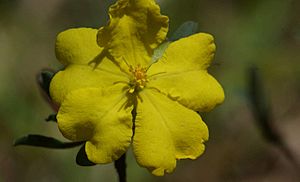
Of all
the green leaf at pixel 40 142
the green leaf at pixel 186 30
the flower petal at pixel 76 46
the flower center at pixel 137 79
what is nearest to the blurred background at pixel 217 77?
the green leaf at pixel 40 142

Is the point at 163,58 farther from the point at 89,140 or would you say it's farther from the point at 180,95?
the point at 89,140

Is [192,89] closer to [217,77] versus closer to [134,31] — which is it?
[134,31]

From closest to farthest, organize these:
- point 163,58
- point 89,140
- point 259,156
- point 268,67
→ point 89,140
point 163,58
point 259,156
point 268,67

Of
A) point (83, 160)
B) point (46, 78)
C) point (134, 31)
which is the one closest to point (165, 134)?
point (83, 160)

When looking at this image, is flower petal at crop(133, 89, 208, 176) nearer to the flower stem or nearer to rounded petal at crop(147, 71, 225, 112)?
rounded petal at crop(147, 71, 225, 112)

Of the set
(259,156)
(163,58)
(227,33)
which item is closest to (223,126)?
(259,156)

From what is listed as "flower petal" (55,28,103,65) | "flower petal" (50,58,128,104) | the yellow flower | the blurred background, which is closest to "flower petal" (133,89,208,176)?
the yellow flower
